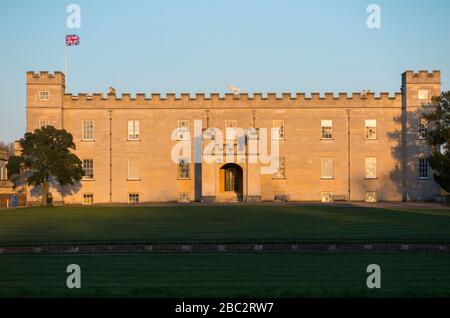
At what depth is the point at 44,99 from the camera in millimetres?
53281

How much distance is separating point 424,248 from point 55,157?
32490 mm

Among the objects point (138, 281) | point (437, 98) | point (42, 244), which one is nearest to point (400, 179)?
point (437, 98)

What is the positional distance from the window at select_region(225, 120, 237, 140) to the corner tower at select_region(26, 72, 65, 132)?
1410 centimetres

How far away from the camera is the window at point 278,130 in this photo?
53781mm

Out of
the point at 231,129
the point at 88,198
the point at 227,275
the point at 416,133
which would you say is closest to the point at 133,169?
the point at 88,198

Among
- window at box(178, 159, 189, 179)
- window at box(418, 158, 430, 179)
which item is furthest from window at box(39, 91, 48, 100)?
window at box(418, 158, 430, 179)

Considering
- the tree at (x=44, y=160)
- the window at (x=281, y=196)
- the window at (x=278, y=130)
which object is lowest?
the window at (x=281, y=196)

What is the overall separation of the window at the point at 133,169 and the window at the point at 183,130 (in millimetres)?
4300

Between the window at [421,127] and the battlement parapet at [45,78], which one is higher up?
the battlement parapet at [45,78]

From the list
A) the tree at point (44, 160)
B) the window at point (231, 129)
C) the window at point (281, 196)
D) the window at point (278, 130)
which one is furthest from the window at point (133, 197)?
the window at point (278, 130)

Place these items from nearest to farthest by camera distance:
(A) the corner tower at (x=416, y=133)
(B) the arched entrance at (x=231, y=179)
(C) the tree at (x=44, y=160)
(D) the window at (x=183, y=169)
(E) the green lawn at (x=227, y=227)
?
(E) the green lawn at (x=227, y=227)
(C) the tree at (x=44, y=160)
(A) the corner tower at (x=416, y=133)
(B) the arched entrance at (x=231, y=179)
(D) the window at (x=183, y=169)

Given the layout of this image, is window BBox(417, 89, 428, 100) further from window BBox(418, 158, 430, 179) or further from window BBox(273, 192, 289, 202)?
window BBox(273, 192, 289, 202)

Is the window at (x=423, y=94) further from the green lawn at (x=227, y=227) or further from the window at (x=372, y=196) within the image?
the green lawn at (x=227, y=227)
